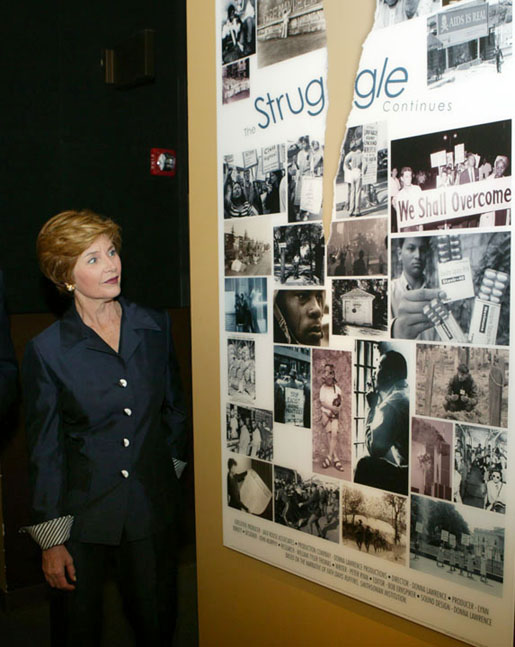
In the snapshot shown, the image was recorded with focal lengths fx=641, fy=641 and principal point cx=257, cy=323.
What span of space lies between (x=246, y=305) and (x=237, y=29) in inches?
28.4

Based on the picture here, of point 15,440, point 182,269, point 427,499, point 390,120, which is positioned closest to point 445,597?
point 427,499

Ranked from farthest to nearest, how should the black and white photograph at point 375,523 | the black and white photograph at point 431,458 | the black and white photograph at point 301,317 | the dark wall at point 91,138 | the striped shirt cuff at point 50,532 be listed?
the dark wall at point 91,138 < the striped shirt cuff at point 50,532 < the black and white photograph at point 301,317 < the black and white photograph at point 375,523 < the black and white photograph at point 431,458

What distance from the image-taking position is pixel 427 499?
1.38 meters

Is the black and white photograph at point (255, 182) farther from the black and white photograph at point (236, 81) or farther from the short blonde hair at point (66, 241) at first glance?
the short blonde hair at point (66, 241)

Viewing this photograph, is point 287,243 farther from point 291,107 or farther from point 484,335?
point 484,335

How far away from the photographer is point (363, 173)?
4.66 feet

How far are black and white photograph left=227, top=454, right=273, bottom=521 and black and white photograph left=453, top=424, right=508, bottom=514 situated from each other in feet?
1.81

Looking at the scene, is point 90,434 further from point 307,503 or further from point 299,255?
point 299,255

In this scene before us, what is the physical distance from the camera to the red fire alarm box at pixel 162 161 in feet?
11.0

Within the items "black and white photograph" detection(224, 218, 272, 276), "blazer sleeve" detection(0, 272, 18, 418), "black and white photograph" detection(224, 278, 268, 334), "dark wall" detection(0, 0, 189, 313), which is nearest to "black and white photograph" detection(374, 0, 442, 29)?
"black and white photograph" detection(224, 218, 272, 276)

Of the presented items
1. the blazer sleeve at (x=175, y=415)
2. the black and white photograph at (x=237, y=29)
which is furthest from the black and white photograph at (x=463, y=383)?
the blazer sleeve at (x=175, y=415)

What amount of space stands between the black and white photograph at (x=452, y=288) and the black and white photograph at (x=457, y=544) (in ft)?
1.19

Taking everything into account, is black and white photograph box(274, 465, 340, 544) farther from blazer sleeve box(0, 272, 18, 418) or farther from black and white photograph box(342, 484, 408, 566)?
blazer sleeve box(0, 272, 18, 418)

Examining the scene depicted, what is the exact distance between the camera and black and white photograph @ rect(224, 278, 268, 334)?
1678 millimetres
